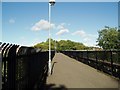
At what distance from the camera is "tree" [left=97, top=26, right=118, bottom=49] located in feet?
275

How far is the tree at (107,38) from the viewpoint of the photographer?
83750 mm

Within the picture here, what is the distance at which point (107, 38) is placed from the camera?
88688 mm

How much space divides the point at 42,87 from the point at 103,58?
7925 millimetres

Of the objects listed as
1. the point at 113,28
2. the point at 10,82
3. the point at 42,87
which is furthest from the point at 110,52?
the point at 113,28

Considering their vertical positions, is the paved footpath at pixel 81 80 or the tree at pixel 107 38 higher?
the tree at pixel 107 38

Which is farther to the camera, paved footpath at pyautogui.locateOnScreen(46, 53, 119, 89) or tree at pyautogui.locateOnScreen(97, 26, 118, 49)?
tree at pyautogui.locateOnScreen(97, 26, 118, 49)

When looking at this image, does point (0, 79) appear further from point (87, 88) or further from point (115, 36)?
point (115, 36)

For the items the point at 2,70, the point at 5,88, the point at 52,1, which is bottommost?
the point at 5,88

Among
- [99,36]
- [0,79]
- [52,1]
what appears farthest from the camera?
[99,36]

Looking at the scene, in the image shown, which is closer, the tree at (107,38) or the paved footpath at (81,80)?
Answer: the paved footpath at (81,80)

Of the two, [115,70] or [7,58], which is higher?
[7,58]

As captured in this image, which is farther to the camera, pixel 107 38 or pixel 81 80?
pixel 107 38

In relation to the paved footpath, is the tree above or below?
above

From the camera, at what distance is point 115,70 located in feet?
50.8
